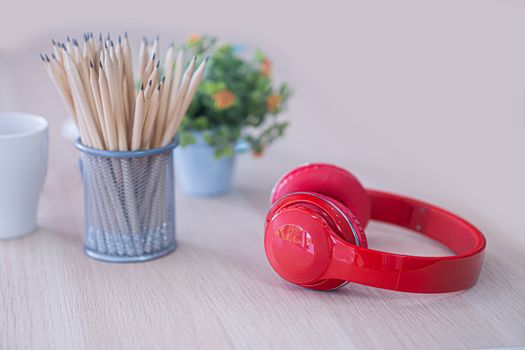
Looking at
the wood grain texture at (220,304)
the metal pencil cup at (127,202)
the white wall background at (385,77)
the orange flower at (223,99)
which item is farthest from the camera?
the white wall background at (385,77)

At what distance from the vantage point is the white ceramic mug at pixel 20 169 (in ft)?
2.49

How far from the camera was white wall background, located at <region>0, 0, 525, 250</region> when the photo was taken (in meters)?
1.05

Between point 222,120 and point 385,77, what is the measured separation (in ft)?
1.75

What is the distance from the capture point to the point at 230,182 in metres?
0.99

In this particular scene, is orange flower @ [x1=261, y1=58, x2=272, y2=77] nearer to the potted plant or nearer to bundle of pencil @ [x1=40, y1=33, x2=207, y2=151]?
the potted plant

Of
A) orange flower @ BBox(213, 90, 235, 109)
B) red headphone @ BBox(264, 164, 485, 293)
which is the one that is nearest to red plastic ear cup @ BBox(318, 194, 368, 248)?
red headphone @ BBox(264, 164, 485, 293)

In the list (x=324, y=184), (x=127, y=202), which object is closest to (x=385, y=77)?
(x=324, y=184)

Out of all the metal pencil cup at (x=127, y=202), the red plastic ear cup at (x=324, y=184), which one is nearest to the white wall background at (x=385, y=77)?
the red plastic ear cup at (x=324, y=184)

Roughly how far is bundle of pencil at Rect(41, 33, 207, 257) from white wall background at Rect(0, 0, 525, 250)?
341mm

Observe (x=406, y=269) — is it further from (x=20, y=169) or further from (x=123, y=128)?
(x=20, y=169)

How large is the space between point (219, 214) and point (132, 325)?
0.99 ft

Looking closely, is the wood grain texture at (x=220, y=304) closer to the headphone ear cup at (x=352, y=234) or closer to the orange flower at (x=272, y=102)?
the headphone ear cup at (x=352, y=234)

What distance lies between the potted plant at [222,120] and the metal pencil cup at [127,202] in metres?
0.18

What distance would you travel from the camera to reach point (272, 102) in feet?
3.16
